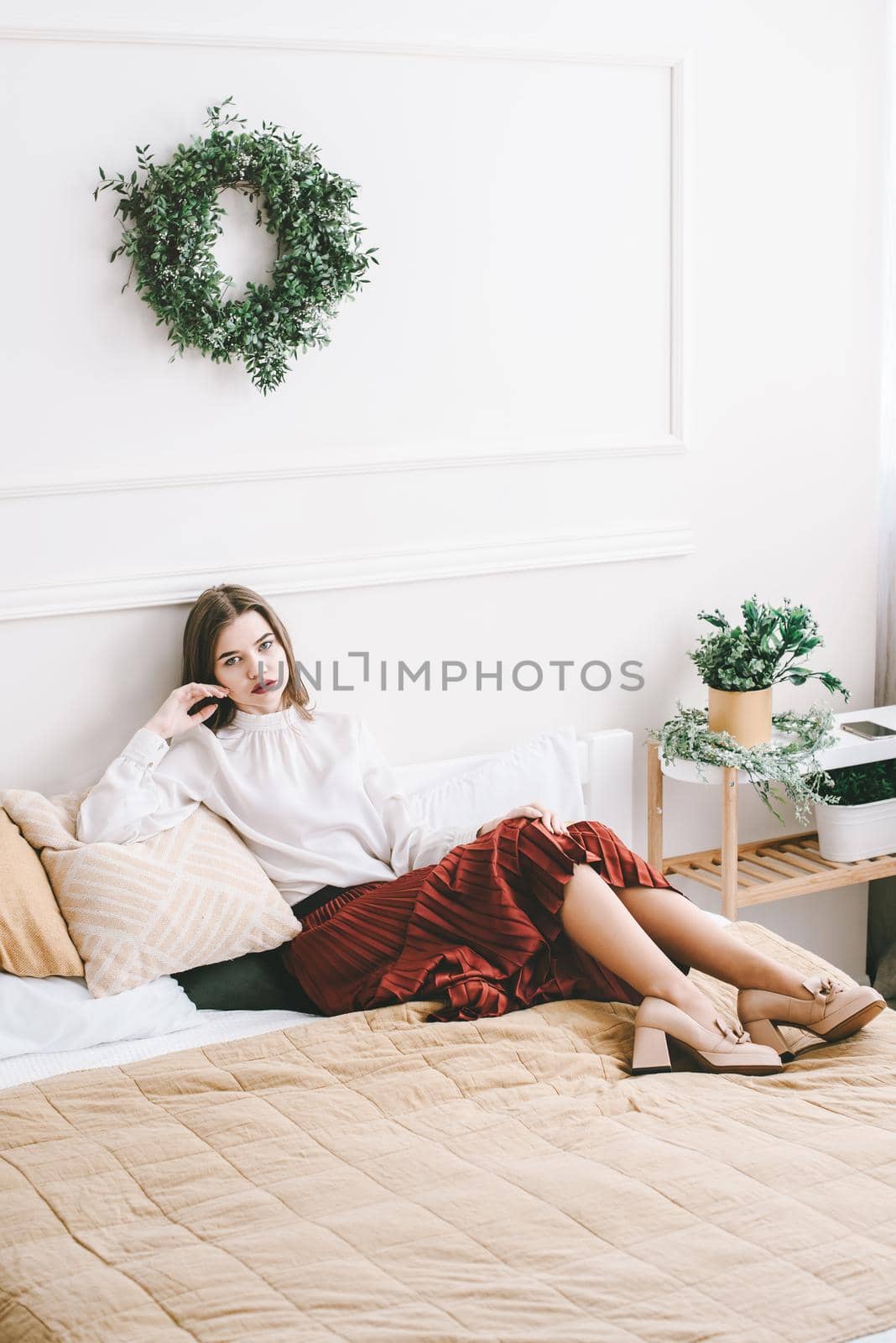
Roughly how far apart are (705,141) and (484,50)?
0.52 metres

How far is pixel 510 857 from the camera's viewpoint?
2.15m

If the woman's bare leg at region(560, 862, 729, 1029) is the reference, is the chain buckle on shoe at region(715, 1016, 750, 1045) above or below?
below

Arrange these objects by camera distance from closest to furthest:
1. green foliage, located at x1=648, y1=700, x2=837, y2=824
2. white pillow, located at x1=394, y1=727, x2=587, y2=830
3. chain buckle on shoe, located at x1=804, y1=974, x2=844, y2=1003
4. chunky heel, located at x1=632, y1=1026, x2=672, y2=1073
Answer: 1. chunky heel, located at x1=632, y1=1026, x2=672, y2=1073
2. chain buckle on shoe, located at x1=804, y1=974, x2=844, y2=1003
3. white pillow, located at x1=394, y1=727, x2=587, y2=830
4. green foliage, located at x1=648, y1=700, x2=837, y2=824

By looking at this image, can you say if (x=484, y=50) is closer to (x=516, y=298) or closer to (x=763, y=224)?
(x=516, y=298)

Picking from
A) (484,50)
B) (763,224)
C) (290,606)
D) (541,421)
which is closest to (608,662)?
(541,421)

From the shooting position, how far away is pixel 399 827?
2.40 metres

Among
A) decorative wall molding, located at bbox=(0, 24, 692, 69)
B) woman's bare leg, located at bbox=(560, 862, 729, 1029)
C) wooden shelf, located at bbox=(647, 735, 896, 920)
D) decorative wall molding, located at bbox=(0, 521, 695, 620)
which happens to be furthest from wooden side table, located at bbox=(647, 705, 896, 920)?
decorative wall molding, located at bbox=(0, 24, 692, 69)

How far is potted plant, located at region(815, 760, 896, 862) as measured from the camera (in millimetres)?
2807

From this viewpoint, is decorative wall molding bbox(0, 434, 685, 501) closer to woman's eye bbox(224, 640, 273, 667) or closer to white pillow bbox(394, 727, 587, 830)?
woman's eye bbox(224, 640, 273, 667)

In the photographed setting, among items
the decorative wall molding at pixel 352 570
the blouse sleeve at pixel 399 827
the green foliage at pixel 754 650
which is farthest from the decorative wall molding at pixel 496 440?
the blouse sleeve at pixel 399 827

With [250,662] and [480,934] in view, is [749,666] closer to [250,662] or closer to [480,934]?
[480,934]

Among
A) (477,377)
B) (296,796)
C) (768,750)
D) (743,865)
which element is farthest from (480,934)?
(477,377)

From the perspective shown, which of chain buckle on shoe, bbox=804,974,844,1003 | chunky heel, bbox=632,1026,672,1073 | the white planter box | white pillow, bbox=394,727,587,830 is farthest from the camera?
the white planter box

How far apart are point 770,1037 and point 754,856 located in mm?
1017
